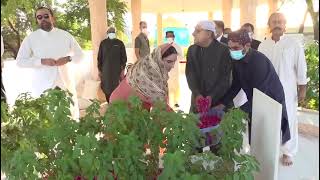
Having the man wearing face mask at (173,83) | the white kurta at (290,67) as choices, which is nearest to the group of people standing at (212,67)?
the white kurta at (290,67)

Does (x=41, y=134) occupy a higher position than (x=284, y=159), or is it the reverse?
(x=41, y=134)

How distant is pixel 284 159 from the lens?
7.68 feet

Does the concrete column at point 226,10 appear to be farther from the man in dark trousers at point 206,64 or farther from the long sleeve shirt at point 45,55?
the long sleeve shirt at point 45,55

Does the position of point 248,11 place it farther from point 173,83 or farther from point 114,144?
point 114,144

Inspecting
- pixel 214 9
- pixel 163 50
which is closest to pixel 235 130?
pixel 163 50

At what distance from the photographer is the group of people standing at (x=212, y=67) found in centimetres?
217

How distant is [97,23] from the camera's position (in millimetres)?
4086

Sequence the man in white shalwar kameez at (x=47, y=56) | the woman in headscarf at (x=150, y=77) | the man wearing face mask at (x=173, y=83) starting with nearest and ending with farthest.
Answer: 1. the woman in headscarf at (x=150, y=77)
2. the man in white shalwar kameez at (x=47, y=56)
3. the man wearing face mask at (x=173, y=83)

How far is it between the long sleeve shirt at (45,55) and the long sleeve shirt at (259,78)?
56.7 inches

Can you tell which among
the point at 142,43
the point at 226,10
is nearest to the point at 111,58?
the point at 142,43

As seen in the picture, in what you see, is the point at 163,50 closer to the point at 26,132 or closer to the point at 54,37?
the point at 26,132

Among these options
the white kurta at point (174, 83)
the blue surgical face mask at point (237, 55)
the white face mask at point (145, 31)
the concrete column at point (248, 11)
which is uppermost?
the concrete column at point (248, 11)

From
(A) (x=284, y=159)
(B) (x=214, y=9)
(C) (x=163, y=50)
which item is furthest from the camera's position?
(B) (x=214, y=9)

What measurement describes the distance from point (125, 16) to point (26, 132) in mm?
2827
